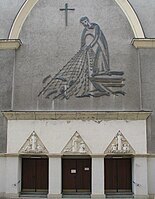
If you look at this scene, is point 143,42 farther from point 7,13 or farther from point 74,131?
point 7,13

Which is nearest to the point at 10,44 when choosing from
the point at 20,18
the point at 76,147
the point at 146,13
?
the point at 20,18

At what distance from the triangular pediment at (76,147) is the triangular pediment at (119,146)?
1.10 metres

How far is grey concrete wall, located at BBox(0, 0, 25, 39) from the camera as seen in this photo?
825 inches

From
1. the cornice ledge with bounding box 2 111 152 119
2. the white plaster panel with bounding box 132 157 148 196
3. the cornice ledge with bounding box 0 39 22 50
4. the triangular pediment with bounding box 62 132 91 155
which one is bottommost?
the white plaster panel with bounding box 132 157 148 196

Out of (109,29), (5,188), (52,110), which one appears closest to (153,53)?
(109,29)

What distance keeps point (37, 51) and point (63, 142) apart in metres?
5.21

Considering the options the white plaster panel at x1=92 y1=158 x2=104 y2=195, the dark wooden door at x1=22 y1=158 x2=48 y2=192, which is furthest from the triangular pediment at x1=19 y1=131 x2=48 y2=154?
the white plaster panel at x1=92 y1=158 x2=104 y2=195

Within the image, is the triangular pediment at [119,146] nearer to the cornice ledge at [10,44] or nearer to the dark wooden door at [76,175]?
the dark wooden door at [76,175]

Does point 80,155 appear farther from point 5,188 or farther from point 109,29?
point 109,29

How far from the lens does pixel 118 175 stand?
2053cm

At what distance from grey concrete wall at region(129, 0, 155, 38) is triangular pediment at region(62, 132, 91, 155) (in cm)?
693

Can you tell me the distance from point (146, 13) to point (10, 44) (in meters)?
7.79

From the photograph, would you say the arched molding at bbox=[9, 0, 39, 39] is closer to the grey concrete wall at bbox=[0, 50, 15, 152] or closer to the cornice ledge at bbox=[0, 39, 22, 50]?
the cornice ledge at bbox=[0, 39, 22, 50]

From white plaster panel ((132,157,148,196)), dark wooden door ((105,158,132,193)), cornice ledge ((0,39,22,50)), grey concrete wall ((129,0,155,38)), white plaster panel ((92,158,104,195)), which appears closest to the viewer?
white plaster panel ((132,157,148,196))
